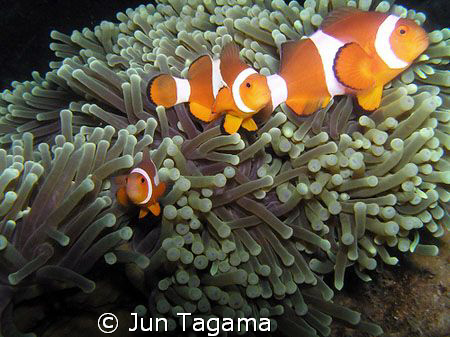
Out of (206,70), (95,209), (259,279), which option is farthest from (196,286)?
(206,70)

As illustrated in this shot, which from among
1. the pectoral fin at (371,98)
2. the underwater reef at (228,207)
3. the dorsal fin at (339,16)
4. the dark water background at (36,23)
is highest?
the dark water background at (36,23)

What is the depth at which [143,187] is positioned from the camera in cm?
137

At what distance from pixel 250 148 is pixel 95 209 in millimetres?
661

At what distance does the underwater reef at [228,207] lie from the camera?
4.92ft

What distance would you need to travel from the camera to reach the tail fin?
158cm

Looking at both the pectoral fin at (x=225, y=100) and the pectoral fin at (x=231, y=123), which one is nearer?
the pectoral fin at (x=225, y=100)

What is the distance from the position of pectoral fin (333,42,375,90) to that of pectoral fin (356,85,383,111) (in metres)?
0.06

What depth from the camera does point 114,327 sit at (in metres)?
1.76

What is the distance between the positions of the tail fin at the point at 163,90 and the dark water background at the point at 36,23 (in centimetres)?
329

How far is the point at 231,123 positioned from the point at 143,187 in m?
0.41

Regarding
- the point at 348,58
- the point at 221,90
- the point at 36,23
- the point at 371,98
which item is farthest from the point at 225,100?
the point at 36,23

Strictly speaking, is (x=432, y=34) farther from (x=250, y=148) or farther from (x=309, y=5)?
(x=250, y=148)
